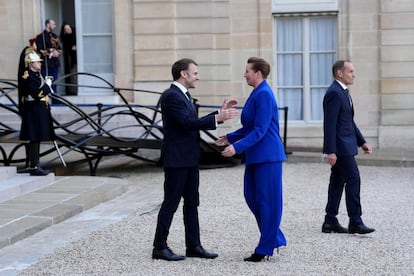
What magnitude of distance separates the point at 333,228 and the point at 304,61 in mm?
8387

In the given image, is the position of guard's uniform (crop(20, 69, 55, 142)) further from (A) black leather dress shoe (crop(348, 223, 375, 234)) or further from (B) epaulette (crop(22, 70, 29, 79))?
(A) black leather dress shoe (crop(348, 223, 375, 234))

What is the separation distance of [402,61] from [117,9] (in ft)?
17.9

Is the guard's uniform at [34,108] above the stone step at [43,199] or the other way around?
above

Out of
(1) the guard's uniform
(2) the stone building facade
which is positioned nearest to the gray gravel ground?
(1) the guard's uniform

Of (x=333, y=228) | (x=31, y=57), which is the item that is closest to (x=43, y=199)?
(x=31, y=57)

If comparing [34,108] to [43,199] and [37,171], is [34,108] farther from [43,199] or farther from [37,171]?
[43,199]

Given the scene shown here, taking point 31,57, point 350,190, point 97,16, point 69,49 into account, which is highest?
point 97,16

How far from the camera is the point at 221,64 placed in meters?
15.3

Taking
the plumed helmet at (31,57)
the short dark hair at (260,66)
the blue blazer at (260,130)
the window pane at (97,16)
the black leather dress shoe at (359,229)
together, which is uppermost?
the window pane at (97,16)

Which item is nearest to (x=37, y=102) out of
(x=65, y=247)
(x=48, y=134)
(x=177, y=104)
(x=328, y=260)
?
(x=48, y=134)

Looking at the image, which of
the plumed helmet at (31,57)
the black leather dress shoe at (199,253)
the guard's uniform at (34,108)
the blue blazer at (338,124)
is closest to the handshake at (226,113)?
the black leather dress shoe at (199,253)

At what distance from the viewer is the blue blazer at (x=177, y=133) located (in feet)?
20.7

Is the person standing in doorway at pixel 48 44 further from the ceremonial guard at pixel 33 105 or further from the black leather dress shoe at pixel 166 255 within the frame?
the black leather dress shoe at pixel 166 255

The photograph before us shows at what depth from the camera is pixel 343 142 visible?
7426 millimetres
